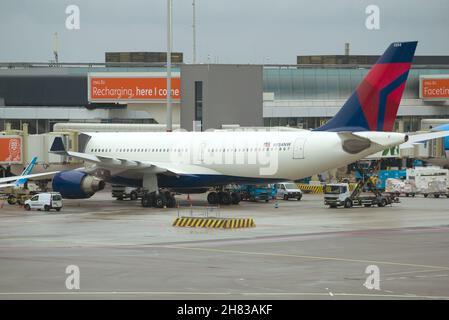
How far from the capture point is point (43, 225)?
5184cm

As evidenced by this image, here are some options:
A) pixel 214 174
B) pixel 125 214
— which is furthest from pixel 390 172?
pixel 125 214

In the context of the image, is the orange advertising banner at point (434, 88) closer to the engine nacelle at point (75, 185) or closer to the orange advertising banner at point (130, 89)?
the orange advertising banner at point (130, 89)

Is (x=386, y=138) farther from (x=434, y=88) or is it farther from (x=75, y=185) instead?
(x=434, y=88)

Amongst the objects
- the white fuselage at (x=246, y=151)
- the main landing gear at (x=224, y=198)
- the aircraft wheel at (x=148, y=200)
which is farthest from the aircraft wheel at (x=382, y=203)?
the aircraft wheel at (x=148, y=200)

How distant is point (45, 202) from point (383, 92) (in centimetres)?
2304

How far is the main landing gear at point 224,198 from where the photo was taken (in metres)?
70.1

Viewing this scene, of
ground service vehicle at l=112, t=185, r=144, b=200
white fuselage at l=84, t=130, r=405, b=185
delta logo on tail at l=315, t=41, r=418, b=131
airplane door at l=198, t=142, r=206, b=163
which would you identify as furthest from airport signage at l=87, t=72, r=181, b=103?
delta logo on tail at l=315, t=41, r=418, b=131

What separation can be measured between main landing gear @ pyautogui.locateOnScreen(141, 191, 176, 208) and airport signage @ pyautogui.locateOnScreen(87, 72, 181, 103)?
1523 inches

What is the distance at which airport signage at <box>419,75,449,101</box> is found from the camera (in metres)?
120

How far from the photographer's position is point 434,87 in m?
121

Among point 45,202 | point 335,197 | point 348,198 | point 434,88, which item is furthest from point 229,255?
point 434,88

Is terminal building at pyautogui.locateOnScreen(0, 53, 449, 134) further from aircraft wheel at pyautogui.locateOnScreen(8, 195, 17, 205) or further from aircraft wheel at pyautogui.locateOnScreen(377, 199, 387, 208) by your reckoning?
aircraft wheel at pyautogui.locateOnScreen(377, 199, 387, 208)

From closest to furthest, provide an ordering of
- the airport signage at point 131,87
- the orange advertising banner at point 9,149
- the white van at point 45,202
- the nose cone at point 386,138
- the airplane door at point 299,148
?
the nose cone at point 386,138
the airplane door at point 299,148
the white van at point 45,202
the orange advertising banner at point 9,149
the airport signage at point 131,87

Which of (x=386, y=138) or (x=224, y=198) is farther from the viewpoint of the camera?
(x=224, y=198)
